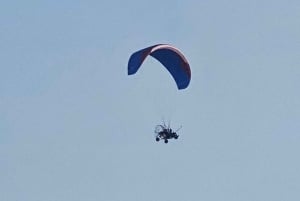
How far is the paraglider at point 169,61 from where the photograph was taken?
316ft

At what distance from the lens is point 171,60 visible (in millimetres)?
98812

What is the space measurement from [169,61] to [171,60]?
18 cm

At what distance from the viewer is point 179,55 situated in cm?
9819

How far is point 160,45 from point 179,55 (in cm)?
192

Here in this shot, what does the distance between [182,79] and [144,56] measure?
3.62 m

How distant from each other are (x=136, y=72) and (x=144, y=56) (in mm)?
1138

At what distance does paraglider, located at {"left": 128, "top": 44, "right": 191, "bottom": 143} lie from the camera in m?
96.3

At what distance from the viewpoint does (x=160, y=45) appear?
96.8 m

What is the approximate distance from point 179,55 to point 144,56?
9.77 feet

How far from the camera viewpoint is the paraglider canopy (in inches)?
3802

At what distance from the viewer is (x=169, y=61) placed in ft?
325

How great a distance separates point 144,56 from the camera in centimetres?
9606

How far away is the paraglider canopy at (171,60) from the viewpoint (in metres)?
96.6

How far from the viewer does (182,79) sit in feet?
323
